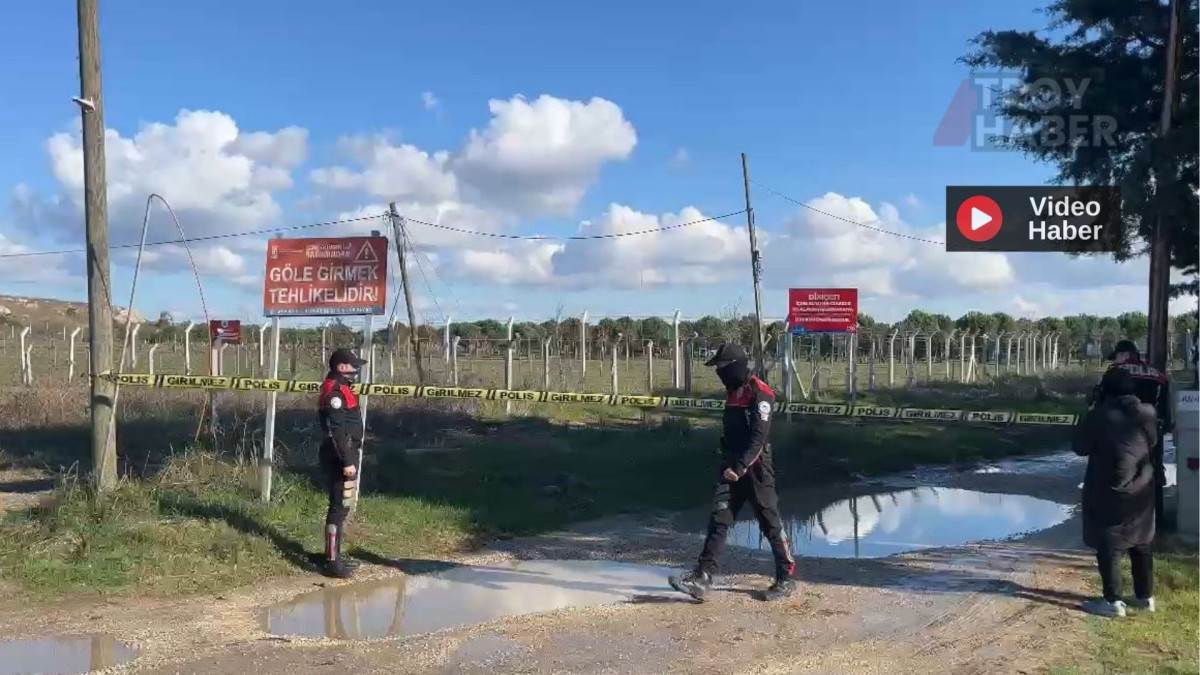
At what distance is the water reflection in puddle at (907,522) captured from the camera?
32.3 feet

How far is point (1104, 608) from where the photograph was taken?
260 inches

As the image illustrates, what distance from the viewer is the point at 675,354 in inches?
902

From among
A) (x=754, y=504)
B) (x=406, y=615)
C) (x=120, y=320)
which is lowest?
(x=406, y=615)

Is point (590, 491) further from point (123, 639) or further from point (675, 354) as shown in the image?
point (675, 354)

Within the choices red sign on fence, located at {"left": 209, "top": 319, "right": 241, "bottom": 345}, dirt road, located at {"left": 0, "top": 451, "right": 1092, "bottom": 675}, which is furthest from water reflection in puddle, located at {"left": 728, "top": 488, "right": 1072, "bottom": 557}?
red sign on fence, located at {"left": 209, "top": 319, "right": 241, "bottom": 345}

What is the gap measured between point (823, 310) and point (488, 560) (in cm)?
1572

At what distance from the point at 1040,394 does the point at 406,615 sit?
74.0 ft

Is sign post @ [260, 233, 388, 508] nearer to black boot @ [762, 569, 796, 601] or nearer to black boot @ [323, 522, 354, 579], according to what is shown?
black boot @ [323, 522, 354, 579]

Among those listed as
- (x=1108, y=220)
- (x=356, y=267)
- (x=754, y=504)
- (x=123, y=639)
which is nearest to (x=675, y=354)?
(x=1108, y=220)

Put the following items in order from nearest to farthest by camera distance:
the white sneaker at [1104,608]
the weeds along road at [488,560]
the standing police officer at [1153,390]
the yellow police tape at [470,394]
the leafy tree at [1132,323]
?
the weeds along road at [488,560] → the white sneaker at [1104,608] → the standing police officer at [1153,390] → the yellow police tape at [470,394] → the leafy tree at [1132,323]

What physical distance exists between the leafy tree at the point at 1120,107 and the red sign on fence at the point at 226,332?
1389 centimetres

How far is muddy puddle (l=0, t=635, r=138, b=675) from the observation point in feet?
19.1

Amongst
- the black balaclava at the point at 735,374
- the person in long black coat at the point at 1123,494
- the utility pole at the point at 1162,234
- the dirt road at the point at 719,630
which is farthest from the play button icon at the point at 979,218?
the black balaclava at the point at 735,374

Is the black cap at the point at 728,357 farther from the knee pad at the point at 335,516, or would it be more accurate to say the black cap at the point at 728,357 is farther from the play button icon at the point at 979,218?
the play button icon at the point at 979,218
